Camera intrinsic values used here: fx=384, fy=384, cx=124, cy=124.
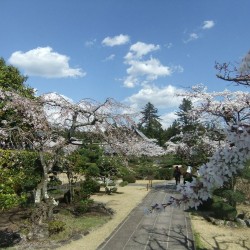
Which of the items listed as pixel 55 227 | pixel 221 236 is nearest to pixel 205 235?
pixel 221 236

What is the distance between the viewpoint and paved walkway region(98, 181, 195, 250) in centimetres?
1098

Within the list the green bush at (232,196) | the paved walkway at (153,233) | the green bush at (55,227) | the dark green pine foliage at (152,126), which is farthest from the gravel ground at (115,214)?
the dark green pine foliage at (152,126)

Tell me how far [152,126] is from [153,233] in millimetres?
55696

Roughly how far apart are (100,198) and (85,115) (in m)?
7.05

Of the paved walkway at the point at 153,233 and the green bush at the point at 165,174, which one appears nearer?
the paved walkway at the point at 153,233

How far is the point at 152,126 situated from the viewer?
67.9 metres

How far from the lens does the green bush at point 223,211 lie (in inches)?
577

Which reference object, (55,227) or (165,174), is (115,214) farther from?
(165,174)

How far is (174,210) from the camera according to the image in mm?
16656

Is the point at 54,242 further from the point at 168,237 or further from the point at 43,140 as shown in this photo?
the point at 43,140

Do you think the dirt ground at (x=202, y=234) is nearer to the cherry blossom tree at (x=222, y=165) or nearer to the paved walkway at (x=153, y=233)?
the paved walkway at (x=153, y=233)

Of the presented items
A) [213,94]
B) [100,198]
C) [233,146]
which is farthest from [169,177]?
[233,146]

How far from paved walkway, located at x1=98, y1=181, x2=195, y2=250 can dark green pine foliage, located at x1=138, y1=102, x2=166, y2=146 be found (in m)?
38.6

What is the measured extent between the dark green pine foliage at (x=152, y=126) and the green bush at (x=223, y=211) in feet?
125
